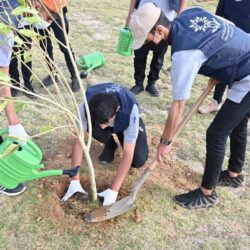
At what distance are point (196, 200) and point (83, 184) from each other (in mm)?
899

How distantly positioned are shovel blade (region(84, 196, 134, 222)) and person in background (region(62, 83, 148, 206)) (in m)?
0.06

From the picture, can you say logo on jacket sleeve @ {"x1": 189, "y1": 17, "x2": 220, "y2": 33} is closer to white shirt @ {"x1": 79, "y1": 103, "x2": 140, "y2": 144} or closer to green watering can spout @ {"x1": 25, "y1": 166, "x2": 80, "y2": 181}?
white shirt @ {"x1": 79, "y1": 103, "x2": 140, "y2": 144}

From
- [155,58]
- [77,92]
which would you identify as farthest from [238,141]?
[77,92]

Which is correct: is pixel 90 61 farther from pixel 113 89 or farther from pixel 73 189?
pixel 73 189

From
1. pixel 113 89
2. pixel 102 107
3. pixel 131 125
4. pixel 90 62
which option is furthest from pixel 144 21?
pixel 90 62

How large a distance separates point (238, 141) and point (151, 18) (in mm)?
1365

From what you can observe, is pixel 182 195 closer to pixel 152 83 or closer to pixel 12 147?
pixel 12 147

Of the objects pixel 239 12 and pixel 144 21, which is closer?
pixel 144 21

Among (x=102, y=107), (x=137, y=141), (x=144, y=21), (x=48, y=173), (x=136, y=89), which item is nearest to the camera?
(x=144, y=21)

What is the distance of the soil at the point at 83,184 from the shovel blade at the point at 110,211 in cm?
6

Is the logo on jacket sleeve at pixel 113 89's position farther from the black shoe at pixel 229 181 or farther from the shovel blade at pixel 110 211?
the black shoe at pixel 229 181

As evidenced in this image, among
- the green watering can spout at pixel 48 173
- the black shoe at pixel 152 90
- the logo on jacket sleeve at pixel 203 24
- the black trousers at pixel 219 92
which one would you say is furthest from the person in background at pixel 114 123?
the black shoe at pixel 152 90

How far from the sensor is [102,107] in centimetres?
262

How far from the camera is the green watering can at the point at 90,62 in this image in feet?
17.3
